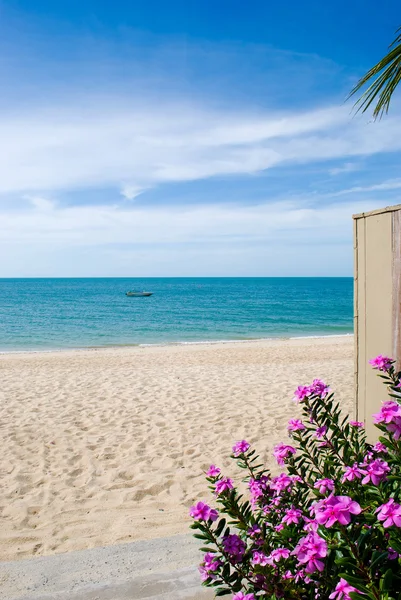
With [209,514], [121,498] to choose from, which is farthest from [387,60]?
[121,498]

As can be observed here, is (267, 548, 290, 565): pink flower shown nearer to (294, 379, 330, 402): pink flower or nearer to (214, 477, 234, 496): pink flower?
(214, 477, 234, 496): pink flower

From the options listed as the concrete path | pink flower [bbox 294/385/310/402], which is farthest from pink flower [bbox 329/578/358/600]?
the concrete path

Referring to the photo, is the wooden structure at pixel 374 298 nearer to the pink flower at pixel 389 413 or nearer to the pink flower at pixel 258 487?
the pink flower at pixel 258 487

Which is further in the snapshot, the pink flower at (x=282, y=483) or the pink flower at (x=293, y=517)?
the pink flower at (x=282, y=483)

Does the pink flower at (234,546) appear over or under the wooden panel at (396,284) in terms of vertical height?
under

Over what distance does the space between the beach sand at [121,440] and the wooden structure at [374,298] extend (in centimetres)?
171

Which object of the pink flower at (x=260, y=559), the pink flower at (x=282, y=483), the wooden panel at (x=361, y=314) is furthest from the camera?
the wooden panel at (x=361, y=314)

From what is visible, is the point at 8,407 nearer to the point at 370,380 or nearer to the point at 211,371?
the point at 211,371

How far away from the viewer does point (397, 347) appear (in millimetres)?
2881

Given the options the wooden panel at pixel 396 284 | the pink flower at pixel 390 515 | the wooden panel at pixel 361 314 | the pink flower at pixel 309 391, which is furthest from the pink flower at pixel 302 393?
the wooden panel at pixel 361 314

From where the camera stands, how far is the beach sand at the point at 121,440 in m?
3.73

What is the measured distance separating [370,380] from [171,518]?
6.24 feet

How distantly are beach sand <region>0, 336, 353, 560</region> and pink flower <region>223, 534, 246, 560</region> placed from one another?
2.15 metres

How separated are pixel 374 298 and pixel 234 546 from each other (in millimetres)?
2049
